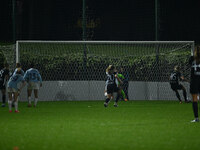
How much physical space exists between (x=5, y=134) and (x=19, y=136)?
520mm

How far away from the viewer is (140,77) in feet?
90.3

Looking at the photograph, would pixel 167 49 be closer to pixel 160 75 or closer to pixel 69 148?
pixel 160 75

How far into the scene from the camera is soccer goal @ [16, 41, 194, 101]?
26500 mm

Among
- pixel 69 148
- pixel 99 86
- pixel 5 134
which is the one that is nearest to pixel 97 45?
pixel 99 86

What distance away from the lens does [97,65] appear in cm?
2733

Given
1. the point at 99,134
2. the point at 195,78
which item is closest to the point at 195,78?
the point at 195,78

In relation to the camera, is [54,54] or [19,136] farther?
[54,54]

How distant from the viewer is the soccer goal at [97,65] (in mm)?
26500
